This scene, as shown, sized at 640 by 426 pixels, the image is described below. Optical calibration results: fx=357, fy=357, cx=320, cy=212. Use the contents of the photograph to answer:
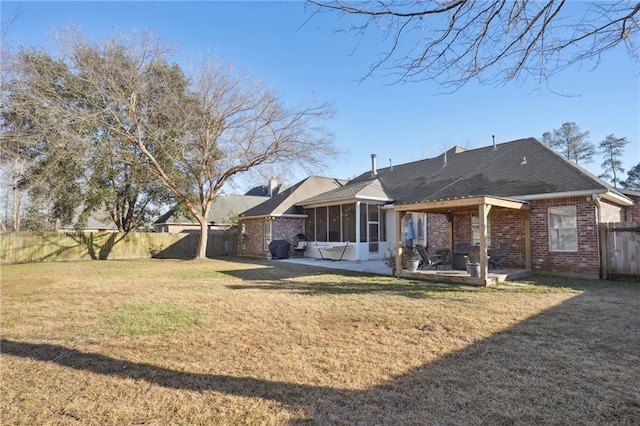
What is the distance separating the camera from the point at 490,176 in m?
13.4

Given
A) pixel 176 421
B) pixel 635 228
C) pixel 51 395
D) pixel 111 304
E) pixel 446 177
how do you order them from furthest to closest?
pixel 446 177
pixel 635 228
pixel 111 304
pixel 51 395
pixel 176 421

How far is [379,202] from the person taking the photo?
52.4 feet

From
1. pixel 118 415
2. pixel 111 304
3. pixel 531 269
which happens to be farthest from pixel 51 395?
pixel 531 269

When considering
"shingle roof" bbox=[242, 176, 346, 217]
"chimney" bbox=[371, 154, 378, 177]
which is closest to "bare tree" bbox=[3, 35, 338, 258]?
"shingle roof" bbox=[242, 176, 346, 217]

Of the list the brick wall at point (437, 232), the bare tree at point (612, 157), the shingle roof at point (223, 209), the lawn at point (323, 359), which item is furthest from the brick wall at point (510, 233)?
the bare tree at point (612, 157)

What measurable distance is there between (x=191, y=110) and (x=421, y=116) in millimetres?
10113

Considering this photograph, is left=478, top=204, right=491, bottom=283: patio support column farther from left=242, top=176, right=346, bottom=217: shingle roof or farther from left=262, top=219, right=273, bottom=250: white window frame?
left=262, top=219, right=273, bottom=250: white window frame

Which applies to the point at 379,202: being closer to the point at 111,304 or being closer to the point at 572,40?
the point at 111,304

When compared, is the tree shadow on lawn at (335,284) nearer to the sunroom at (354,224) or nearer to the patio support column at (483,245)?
the patio support column at (483,245)

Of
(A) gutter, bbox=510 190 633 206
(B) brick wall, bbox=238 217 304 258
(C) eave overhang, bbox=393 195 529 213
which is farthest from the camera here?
(B) brick wall, bbox=238 217 304 258

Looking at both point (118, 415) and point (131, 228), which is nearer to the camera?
point (118, 415)

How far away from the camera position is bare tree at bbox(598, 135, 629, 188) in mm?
33406

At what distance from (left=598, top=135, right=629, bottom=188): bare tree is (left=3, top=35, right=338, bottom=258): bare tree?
30.8 metres

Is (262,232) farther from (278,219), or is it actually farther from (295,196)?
(295,196)
